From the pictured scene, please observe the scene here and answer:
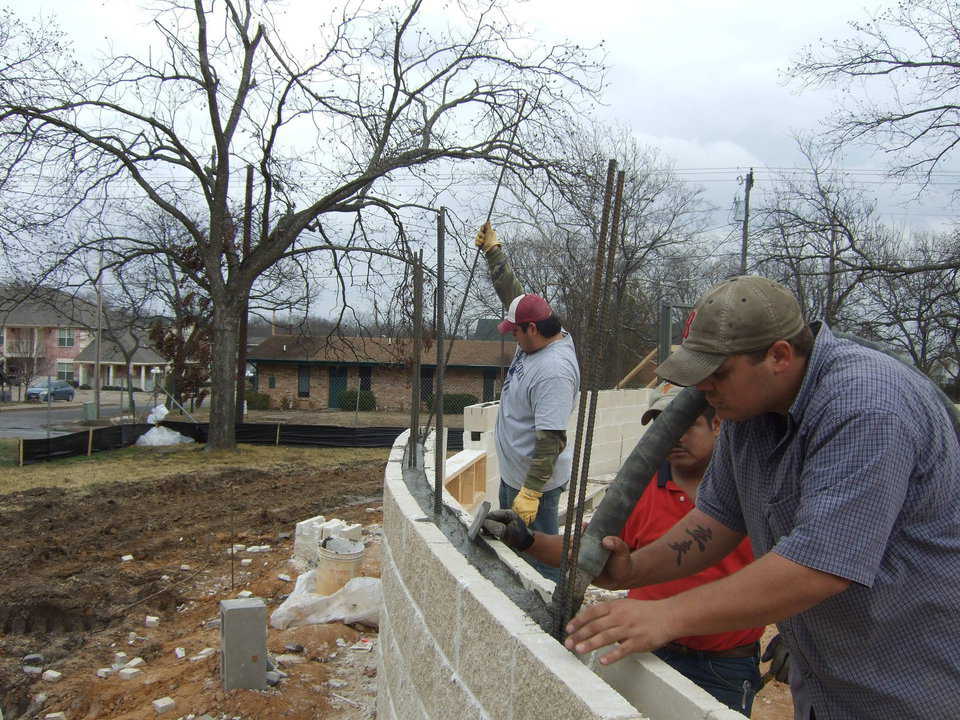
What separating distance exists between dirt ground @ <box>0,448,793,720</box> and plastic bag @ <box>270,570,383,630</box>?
86 millimetres

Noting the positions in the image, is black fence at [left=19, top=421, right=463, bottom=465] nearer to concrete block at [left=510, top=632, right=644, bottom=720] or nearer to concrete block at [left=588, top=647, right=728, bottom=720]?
concrete block at [left=588, top=647, right=728, bottom=720]

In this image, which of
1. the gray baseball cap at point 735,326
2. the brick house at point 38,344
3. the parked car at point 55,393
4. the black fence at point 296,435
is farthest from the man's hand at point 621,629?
the parked car at point 55,393

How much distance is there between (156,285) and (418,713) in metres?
23.9

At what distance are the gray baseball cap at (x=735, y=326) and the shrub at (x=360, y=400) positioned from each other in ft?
115

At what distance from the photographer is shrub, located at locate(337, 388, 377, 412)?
36531 millimetres

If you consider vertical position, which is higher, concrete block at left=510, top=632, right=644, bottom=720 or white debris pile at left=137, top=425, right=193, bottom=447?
concrete block at left=510, top=632, right=644, bottom=720

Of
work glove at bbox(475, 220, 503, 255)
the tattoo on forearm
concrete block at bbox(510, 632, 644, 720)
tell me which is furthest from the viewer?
work glove at bbox(475, 220, 503, 255)

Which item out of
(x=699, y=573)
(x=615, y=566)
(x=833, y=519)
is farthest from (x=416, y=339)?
(x=833, y=519)

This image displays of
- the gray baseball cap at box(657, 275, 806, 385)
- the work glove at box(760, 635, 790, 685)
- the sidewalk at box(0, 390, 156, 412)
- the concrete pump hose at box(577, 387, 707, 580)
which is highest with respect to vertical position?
the gray baseball cap at box(657, 275, 806, 385)

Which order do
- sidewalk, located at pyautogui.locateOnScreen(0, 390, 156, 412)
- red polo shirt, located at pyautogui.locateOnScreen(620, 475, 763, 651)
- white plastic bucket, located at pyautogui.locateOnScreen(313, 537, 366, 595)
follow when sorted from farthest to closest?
sidewalk, located at pyautogui.locateOnScreen(0, 390, 156, 412) < white plastic bucket, located at pyautogui.locateOnScreen(313, 537, 366, 595) < red polo shirt, located at pyautogui.locateOnScreen(620, 475, 763, 651)

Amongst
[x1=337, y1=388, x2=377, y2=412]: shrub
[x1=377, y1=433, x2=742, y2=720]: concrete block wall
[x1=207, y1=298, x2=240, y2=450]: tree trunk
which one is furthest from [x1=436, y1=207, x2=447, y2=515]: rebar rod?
[x1=337, y1=388, x2=377, y2=412]: shrub

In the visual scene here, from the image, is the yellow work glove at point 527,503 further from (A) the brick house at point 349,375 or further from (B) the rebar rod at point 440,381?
(A) the brick house at point 349,375

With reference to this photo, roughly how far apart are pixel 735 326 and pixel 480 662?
0.95m

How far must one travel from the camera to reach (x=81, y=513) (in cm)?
1080
